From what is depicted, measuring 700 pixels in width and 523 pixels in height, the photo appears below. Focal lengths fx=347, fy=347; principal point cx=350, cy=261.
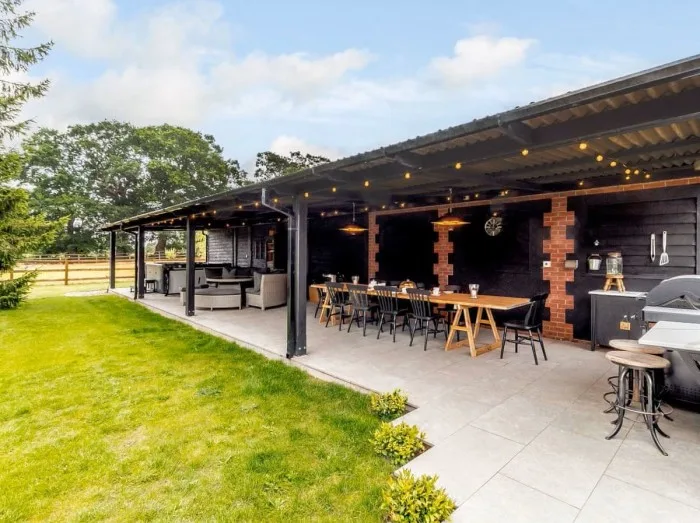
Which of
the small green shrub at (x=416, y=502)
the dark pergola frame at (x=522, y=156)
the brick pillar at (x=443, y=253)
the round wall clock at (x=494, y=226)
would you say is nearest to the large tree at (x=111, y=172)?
the dark pergola frame at (x=522, y=156)

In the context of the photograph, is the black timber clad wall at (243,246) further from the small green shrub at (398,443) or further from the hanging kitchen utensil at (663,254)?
the hanging kitchen utensil at (663,254)

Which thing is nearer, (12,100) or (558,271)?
(558,271)

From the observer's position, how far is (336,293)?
6.46 metres

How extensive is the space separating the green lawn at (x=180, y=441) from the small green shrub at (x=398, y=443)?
9 cm

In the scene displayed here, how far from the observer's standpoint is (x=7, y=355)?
15.8ft

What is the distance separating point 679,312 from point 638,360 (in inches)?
22.3

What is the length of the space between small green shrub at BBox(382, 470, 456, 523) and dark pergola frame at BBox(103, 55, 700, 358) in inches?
83.3

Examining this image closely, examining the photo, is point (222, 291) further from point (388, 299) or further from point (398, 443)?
point (398, 443)

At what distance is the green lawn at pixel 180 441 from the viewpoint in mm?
1944

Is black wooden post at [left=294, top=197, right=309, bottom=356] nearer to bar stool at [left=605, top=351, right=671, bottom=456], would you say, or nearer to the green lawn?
the green lawn

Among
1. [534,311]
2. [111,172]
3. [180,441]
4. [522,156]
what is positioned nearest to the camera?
[180,441]

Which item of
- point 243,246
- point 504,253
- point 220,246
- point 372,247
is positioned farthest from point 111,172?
point 504,253

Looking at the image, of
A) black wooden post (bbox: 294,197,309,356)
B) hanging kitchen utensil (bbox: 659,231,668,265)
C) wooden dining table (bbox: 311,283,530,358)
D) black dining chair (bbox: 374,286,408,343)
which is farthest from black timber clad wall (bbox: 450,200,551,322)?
black wooden post (bbox: 294,197,309,356)

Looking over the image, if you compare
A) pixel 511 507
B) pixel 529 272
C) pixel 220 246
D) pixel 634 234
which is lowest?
pixel 511 507
